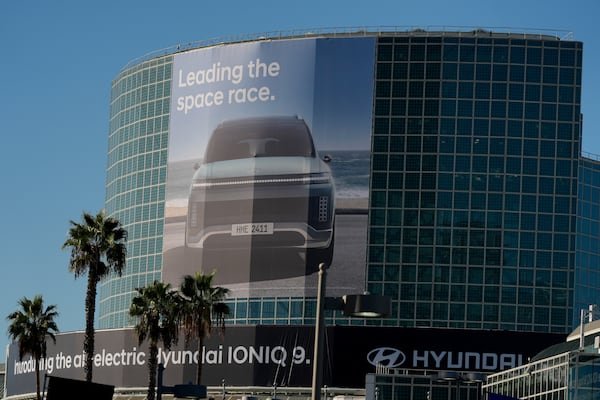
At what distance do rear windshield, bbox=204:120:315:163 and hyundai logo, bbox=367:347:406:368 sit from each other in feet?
59.7

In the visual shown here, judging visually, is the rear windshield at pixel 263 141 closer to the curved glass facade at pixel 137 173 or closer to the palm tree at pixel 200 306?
the curved glass facade at pixel 137 173

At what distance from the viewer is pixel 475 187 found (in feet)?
454

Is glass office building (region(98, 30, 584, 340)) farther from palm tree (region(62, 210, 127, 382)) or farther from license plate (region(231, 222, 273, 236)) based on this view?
palm tree (region(62, 210, 127, 382))

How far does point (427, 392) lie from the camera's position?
11650cm

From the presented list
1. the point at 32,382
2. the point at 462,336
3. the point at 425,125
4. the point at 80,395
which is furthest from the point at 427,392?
the point at 80,395

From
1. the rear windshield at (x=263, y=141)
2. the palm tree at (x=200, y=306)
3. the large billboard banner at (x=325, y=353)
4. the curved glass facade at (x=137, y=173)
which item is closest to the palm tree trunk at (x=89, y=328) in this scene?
the palm tree at (x=200, y=306)

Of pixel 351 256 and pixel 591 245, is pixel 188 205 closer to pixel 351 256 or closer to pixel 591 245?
pixel 351 256

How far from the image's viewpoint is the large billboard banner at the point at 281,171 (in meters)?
136

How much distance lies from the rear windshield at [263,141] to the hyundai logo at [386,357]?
18203 mm

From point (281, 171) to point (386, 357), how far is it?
18.9m

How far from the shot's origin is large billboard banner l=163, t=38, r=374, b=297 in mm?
135500

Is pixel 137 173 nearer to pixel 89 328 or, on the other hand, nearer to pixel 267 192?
pixel 267 192

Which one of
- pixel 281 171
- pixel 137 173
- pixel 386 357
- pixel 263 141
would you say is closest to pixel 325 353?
pixel 386 357

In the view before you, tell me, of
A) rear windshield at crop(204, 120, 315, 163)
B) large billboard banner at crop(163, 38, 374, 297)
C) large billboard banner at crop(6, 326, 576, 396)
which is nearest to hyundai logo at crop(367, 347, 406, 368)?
large billboard banner at crop(6, 326, 576, 396)
